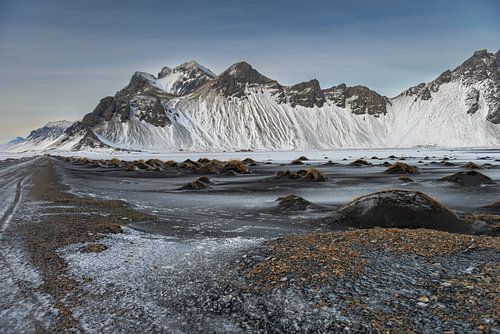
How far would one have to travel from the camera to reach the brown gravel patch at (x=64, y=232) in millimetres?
5387

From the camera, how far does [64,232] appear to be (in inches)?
387

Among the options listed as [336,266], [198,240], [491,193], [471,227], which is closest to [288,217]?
[198,240]

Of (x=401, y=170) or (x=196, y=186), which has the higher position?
(x=196, y=186)

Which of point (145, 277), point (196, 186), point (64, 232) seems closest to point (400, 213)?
point (145, 277)

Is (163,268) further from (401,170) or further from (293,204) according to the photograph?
(401,170)

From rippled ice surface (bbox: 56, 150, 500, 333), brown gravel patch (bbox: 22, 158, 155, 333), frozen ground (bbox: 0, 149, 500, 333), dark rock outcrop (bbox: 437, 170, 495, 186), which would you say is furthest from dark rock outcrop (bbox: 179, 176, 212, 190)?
dark rock outcrop (bbox: 437, 170, 495, 186)

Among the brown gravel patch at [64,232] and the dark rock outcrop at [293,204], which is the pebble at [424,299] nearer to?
the brown gravel patch at [64,232]

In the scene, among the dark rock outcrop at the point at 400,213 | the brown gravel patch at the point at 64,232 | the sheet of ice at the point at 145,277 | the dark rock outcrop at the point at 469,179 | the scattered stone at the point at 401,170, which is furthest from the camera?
the scattered stone at the point at 401,170

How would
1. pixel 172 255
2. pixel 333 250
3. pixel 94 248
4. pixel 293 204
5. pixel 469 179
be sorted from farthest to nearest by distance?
pixel 469 179, pixel 293 204, pixel 94 248, pixel 172 255, pixel 333 250

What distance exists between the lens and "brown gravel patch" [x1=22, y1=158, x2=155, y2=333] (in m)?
5.39

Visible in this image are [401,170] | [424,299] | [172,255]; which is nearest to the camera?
[424,299]

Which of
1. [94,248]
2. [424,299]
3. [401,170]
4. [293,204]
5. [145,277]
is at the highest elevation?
[94,248]

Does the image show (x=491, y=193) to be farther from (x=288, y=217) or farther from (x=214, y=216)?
(x=214, y=216)

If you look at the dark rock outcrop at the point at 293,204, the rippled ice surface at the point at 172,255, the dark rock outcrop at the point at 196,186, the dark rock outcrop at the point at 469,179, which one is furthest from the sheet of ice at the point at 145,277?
the dark rock outcrop at the point at 469,179
